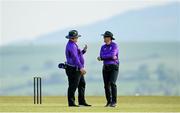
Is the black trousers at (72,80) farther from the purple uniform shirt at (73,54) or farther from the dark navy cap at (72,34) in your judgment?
the dark navy cap at (72,34)

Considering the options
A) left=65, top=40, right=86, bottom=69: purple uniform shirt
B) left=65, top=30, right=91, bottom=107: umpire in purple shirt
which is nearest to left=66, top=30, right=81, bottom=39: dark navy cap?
left=65, top=30, right=91, bottom=107: umpire in purple shirt

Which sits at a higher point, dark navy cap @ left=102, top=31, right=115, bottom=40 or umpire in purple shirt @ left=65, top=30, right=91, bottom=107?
dark navy cap @ left=102, top=31, right=115, bottom=40

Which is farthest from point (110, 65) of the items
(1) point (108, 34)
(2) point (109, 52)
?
(1) point (108, 34)

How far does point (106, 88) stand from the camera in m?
19.1

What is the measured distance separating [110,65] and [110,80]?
371mm

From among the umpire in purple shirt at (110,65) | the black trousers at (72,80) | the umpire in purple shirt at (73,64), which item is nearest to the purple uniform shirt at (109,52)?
the umpire in purple shirt at (110,65)

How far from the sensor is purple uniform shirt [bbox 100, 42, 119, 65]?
18.8 meters

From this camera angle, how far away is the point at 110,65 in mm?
18953

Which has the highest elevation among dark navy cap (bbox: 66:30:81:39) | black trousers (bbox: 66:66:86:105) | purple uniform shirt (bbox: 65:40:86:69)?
dark navy cap (bbox: 66:30:81:39)

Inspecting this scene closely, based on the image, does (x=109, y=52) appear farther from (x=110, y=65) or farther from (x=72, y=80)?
(x=72, y=80)

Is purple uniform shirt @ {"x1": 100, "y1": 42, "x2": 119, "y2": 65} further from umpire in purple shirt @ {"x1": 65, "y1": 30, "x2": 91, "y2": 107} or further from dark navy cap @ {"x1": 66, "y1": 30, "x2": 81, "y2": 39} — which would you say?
dark navy cap @ {"x1": 66, "y1": 30, "x2": 81, "y2": 39}

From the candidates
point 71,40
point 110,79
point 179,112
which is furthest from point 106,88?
point 179,112

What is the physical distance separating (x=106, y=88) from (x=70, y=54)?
4.13 feet

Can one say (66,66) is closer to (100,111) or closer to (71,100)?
(71,100)
